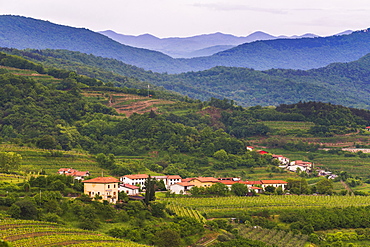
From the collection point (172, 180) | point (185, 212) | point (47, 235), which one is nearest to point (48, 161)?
point (172, 180)

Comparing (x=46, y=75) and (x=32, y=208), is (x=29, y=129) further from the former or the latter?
(x=32, y=208)

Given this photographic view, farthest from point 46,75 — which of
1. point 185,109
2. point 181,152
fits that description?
point 181,152

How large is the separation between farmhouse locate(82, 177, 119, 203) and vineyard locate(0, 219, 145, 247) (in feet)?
27.1

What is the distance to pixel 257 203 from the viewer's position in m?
54.4

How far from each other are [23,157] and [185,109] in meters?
52.9

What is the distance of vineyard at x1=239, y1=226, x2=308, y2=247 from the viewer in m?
43.8

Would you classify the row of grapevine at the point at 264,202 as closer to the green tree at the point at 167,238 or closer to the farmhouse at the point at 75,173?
the farmhouse at the point at 75,173

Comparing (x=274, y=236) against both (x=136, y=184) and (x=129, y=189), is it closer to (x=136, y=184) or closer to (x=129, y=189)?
(x=129, y=189)

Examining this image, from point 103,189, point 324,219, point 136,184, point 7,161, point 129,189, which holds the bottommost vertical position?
point 324,219

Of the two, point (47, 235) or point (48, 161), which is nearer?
point (47, 235)

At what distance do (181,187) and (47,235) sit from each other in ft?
87.3

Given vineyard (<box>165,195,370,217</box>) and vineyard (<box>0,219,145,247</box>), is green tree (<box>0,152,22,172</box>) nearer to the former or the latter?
vineyard (<box>165,195,370,217</box>)

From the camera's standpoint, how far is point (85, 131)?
8319cm

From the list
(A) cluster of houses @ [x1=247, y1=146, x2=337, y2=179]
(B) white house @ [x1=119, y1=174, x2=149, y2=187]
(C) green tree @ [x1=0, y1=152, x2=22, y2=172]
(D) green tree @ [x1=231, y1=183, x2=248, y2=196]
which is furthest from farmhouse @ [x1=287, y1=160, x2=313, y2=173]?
(C) green tree @ [x1=0, y1=152, x2=22, y2=172]
